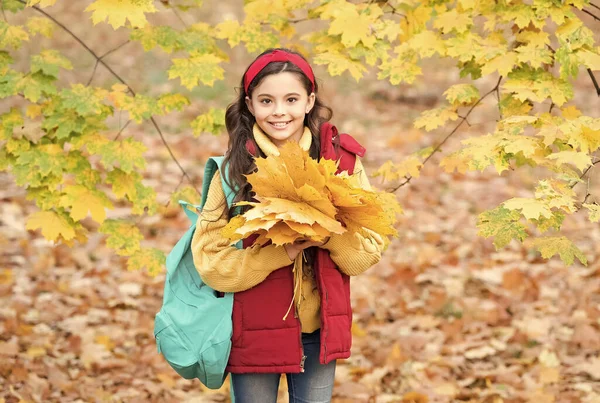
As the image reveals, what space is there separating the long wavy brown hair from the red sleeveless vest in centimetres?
18

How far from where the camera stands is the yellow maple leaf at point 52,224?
3450 mm

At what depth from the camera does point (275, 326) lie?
97.7 inches

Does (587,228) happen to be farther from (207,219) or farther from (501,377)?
(207,219)

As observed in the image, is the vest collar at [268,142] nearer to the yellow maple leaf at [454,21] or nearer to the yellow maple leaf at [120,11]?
the yellow maple leaf at [120,11]

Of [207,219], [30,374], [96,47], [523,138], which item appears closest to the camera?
[207,219]

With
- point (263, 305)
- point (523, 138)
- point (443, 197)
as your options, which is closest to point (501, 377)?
point (523, 138)

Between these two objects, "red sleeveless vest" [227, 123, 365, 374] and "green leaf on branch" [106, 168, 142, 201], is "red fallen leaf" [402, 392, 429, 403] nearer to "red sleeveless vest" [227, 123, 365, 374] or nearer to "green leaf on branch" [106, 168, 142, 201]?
"red sleeveless vest" [227, 123, 365, 374]

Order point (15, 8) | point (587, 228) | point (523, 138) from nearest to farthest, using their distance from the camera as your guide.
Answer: point (523, 138), point (15, 8), point (587, 228)

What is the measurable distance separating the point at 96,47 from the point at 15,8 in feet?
32.6

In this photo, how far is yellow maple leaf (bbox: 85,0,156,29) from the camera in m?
2.75

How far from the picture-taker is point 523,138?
2.78m

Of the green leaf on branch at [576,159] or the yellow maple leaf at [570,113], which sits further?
the yellow maple leaf at [570,113]

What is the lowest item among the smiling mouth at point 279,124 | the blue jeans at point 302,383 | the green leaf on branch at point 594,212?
the blue jeans at point 302,383

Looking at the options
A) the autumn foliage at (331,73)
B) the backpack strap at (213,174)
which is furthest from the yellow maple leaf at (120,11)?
the backpack strap at (213,174)
